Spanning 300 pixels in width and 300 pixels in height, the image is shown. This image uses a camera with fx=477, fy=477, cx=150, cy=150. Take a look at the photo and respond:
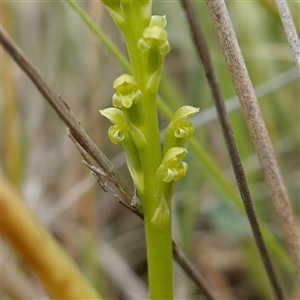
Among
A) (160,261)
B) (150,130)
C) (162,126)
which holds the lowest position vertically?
(162,126)

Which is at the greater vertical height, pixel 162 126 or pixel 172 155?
pixel 172 155

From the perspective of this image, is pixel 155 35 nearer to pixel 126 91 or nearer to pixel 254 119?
pixel 126 91

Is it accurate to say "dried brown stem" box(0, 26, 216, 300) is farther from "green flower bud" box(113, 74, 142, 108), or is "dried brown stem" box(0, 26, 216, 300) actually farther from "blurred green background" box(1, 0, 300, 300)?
"blurred green background" box(1, 0, 300, 300)

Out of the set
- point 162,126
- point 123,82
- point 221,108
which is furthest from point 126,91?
point 162,126

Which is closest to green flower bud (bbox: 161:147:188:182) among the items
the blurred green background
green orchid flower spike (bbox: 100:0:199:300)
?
green orchid flower spike (bbox: 100:0:199:300)

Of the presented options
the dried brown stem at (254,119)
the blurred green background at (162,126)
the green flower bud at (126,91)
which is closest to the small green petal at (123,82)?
the green flower bud at (126,91)
